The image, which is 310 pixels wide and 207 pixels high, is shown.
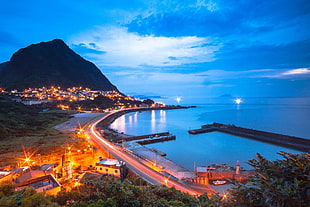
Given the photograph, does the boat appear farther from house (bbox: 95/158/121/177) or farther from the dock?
the dock

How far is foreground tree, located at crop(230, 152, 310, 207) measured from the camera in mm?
3020

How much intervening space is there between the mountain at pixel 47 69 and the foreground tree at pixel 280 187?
107 meters

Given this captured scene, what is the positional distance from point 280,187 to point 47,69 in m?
139

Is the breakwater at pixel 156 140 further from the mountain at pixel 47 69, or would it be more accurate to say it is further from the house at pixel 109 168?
the mountain at pixel 47 69

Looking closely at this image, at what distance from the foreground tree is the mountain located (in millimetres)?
106791

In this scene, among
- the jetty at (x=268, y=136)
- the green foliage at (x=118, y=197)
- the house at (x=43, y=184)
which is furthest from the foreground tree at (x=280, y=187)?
the jetty at (x=268, y=136)

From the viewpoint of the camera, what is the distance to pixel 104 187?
22.8 ft

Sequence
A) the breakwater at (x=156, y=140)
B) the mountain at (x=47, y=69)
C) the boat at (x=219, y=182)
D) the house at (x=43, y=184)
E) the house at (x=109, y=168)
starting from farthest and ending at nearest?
the mountain at (x=47, y=69)
the breakwater at (x=156, y=140)
the boat at (x=219, y=182)
the house at (x=109, y=168)
the house at (x=43, y=184)

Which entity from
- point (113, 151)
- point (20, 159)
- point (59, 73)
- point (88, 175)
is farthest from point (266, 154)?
point (59, 73)

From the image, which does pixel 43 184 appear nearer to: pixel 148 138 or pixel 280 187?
pixel 280 187

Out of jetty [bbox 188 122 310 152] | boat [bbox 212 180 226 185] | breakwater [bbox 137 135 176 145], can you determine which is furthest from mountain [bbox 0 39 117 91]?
boat [bbox 212 180 226 185]

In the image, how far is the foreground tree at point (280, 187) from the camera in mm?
3020

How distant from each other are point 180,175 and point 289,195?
12.6 metres

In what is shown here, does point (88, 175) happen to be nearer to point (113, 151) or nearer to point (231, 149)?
point (113, 151)
